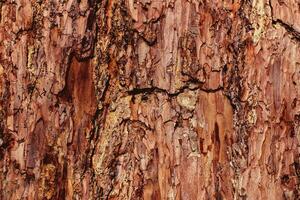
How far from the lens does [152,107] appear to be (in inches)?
72.0

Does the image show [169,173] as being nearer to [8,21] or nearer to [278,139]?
[278,139]

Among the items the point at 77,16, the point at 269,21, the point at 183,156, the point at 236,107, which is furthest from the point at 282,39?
the point at 77,16

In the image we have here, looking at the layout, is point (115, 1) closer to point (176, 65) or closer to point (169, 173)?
point (176, 65)

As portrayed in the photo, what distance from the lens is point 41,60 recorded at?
1.83m

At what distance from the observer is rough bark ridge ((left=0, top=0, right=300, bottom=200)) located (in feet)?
5.98

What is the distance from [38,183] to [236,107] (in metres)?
0.51

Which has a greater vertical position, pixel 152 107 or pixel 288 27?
pixel 288 27

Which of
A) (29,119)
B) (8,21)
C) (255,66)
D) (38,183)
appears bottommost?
(38,183)

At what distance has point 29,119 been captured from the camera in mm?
1825

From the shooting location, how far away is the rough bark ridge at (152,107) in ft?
5.98

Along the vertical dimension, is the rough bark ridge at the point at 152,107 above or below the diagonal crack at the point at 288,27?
below

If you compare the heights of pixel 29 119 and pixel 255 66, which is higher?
pixel 255 66

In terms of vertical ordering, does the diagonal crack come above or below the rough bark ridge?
above

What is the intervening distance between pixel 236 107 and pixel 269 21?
0.22 metres
